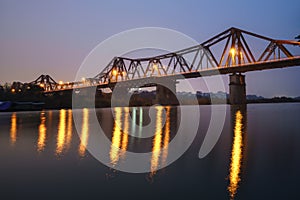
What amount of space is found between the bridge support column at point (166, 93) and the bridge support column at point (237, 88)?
22.5 metres

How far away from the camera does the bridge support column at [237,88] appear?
6906 centimetres

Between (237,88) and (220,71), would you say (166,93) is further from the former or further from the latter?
(237,88)

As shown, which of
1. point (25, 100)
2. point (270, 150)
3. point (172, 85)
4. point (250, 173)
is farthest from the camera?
point (172, 85)

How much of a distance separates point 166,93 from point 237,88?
28.2m

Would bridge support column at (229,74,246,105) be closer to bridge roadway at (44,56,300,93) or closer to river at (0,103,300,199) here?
bridge roadway at (44,56,300,93)

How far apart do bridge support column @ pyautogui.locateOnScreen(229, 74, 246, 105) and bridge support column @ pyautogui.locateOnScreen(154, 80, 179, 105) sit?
22.5 m

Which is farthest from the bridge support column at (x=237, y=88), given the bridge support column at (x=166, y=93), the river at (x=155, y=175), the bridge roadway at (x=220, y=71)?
the river at (x=155, y=175)

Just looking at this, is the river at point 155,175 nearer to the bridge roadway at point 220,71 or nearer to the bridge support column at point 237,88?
the bridge roadway at point 220,71

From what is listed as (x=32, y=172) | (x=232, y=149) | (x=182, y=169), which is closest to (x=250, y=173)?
(x=182, y=169)

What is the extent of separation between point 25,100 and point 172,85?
46.7 metres

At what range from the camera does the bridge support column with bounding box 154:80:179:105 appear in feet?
291

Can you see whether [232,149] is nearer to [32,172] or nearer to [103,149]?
[103,149]

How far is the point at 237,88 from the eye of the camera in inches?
2744

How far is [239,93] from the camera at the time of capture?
7125cm
